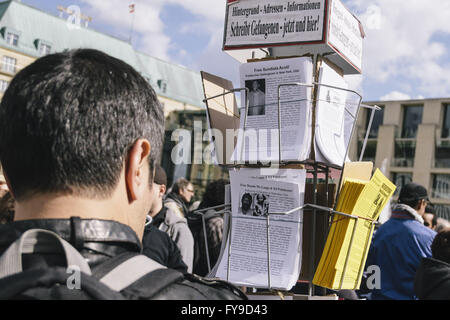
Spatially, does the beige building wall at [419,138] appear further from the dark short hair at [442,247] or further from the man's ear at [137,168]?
the man's ear at [137,168]

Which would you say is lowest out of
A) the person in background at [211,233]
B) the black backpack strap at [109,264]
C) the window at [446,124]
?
the person in background at [211,233]

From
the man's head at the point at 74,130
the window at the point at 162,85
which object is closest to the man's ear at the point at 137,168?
the man's head at the point at 74,130

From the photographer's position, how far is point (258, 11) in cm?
186

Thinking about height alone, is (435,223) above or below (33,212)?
below

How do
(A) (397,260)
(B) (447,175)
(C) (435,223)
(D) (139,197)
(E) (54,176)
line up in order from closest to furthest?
1. (E) (54,176)
2. (D) (139,197)
3. (A) (397,260)
4. (C) (435,223)
5. (B) (447,175)

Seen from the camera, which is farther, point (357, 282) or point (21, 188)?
point (357, 282)

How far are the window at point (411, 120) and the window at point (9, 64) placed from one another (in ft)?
106

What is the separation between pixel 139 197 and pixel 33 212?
0.21 metres

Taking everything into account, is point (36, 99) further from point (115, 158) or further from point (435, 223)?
point (435, 223)

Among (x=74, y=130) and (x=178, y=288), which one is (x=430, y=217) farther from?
(x=74, y=130)

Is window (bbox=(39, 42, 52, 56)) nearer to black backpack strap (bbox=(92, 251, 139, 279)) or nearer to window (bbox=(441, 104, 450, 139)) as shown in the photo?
window (bbox=(441, 104, 450, 139))

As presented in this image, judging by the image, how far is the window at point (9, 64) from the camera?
4412 cm

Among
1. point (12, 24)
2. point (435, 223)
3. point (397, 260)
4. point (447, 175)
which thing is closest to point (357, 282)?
point (397, 260)

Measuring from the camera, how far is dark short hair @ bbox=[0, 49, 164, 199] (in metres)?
1.03
